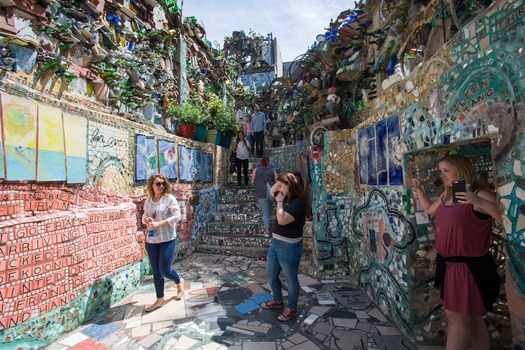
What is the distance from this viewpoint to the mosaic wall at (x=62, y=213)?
2676 millimetres

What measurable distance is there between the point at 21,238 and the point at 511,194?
13.4 feet

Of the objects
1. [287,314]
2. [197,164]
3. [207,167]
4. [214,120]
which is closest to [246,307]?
[287,314]

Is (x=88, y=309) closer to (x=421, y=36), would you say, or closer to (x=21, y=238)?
(x=21, y=238)

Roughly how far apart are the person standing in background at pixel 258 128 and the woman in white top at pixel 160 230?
624 centimetres

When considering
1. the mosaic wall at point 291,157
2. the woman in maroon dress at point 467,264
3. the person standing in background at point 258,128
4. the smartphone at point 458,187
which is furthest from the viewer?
the person standing in background at point 258,128

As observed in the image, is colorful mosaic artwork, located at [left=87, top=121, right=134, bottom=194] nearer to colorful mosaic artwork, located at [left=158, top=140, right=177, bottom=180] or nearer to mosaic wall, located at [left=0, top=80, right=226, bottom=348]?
mosaic wall, located at [left=0, top=80, right=226, bottom=348]

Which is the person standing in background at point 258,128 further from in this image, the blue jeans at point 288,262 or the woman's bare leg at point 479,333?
the woman's bare leg at point 479,333

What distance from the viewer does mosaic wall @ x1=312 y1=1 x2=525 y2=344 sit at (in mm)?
1608

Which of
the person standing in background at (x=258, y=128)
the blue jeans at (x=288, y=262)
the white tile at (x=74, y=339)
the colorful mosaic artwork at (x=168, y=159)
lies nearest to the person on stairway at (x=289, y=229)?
the blue jeans at (x=288, y=262)

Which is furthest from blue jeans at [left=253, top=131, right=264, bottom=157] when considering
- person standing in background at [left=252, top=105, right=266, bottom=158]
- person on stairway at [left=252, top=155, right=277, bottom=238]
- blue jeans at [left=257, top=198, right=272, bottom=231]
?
blue jeans at [left=257, top=198, right=272, bottom=231]

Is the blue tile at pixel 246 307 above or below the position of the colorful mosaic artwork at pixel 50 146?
below

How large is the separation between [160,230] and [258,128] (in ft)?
21.7

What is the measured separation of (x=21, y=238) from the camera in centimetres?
269

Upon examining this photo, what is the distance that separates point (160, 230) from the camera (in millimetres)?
3508
